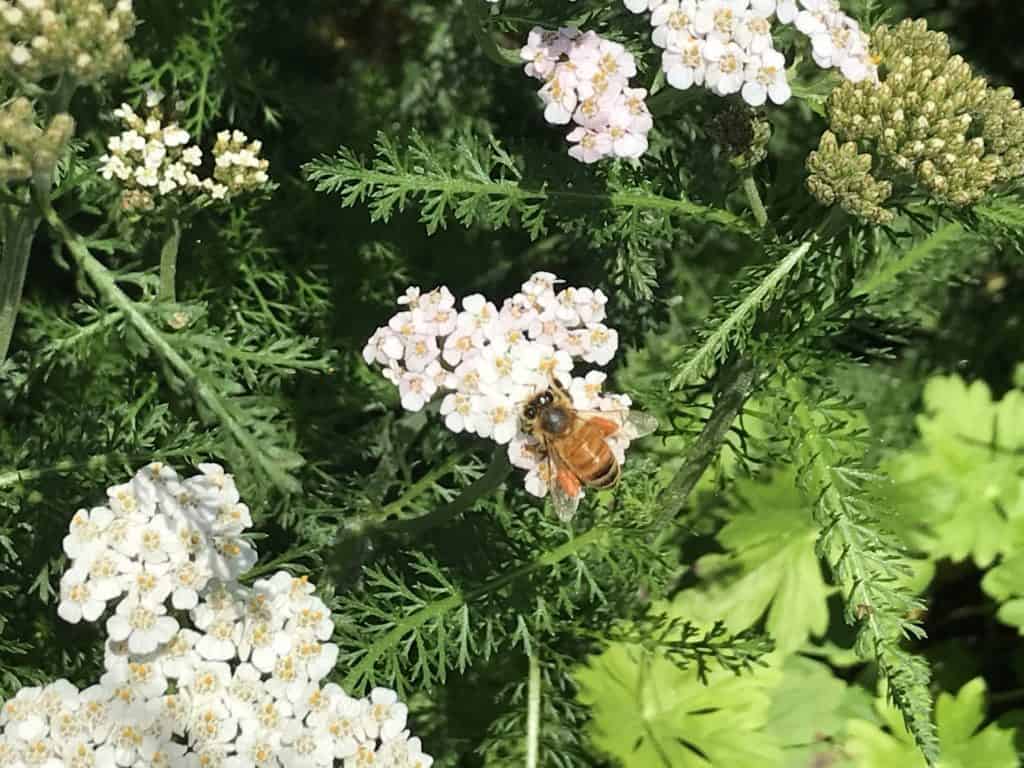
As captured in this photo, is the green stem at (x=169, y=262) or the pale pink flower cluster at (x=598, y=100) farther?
the green stem at (x=169, y=262)

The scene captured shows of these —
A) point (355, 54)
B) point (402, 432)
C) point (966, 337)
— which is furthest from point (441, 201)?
point (966, 337)

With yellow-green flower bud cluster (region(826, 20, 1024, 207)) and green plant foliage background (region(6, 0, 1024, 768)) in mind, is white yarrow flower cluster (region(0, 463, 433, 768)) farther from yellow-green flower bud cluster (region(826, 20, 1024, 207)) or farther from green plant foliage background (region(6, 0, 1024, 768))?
yellow-green flower bud cluster (region(826, 20, 1024, 207))

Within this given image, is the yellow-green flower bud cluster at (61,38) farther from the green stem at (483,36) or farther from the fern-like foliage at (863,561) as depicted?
the fern-like foliage at (863,561)

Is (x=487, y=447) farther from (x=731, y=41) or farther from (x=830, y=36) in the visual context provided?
(x=830, y=36)

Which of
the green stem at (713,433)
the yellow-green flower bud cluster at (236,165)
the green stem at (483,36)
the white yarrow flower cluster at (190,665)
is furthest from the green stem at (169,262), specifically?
the green stem at (713,433)

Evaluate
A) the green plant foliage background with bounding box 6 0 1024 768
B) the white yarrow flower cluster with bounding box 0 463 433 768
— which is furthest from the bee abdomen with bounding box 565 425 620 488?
the white yarrow flower cluster with bounding box 0 463 433 768

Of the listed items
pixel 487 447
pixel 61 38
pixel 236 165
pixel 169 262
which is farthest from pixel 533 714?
pixel 61 38
